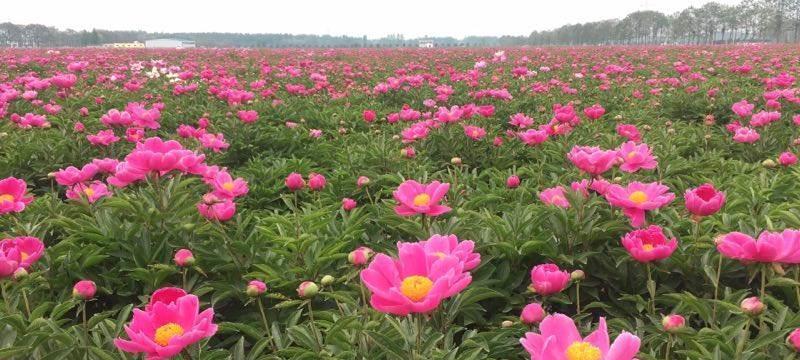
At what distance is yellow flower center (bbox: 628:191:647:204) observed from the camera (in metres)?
1.73

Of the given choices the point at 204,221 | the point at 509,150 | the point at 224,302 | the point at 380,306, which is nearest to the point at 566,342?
the point at 380,306

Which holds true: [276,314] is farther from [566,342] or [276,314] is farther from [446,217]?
[566,342]

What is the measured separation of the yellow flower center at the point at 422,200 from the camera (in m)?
1.74

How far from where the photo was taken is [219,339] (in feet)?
6.64

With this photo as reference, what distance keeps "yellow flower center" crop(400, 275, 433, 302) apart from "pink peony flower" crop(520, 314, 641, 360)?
0.22 meters

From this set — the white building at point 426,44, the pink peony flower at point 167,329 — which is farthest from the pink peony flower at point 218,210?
the white building at point 426,44

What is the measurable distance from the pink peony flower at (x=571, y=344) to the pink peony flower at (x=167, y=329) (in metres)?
0.62

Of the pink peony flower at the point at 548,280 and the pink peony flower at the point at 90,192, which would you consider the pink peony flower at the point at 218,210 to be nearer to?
the pink peony flower at the point at 90,192

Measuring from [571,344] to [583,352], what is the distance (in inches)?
1.7

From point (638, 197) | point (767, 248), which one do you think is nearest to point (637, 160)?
point (638, 197)

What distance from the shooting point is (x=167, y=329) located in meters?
1.14

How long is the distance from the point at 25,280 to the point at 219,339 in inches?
25.8

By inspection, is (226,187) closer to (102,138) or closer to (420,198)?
(420,198)

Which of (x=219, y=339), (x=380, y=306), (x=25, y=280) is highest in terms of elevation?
(x=380, y=306)
